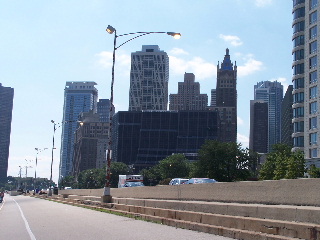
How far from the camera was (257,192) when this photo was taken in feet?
44.7

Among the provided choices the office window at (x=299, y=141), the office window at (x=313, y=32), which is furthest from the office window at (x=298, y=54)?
the office window at (x=299, y=141)

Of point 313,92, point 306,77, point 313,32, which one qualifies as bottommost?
point 313,92

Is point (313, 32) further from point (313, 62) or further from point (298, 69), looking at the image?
point (298, 69)

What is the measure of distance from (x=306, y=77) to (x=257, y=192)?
84.1m

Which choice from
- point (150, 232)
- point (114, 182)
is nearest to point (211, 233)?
point (150, 232)

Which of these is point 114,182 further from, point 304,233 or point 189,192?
point 304,233

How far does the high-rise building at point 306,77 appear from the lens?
88.4 meters

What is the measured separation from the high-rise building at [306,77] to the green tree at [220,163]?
13304mm

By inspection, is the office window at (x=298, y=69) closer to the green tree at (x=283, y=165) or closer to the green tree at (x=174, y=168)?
the green tree at (x=283, y=165)

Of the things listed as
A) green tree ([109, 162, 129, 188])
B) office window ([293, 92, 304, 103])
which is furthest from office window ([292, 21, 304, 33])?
green tree ([109, 162, 129, 188])

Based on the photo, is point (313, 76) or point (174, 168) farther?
point (174, 168)

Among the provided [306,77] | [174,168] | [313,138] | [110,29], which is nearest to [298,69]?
[306,77]

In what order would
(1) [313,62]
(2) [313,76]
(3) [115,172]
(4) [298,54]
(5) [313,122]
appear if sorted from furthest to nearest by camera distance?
(3) [115,172] < (4) [298,54] < (1) [313,62] < (2) [313,76] < (5) [313,122]

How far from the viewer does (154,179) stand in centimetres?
14812
